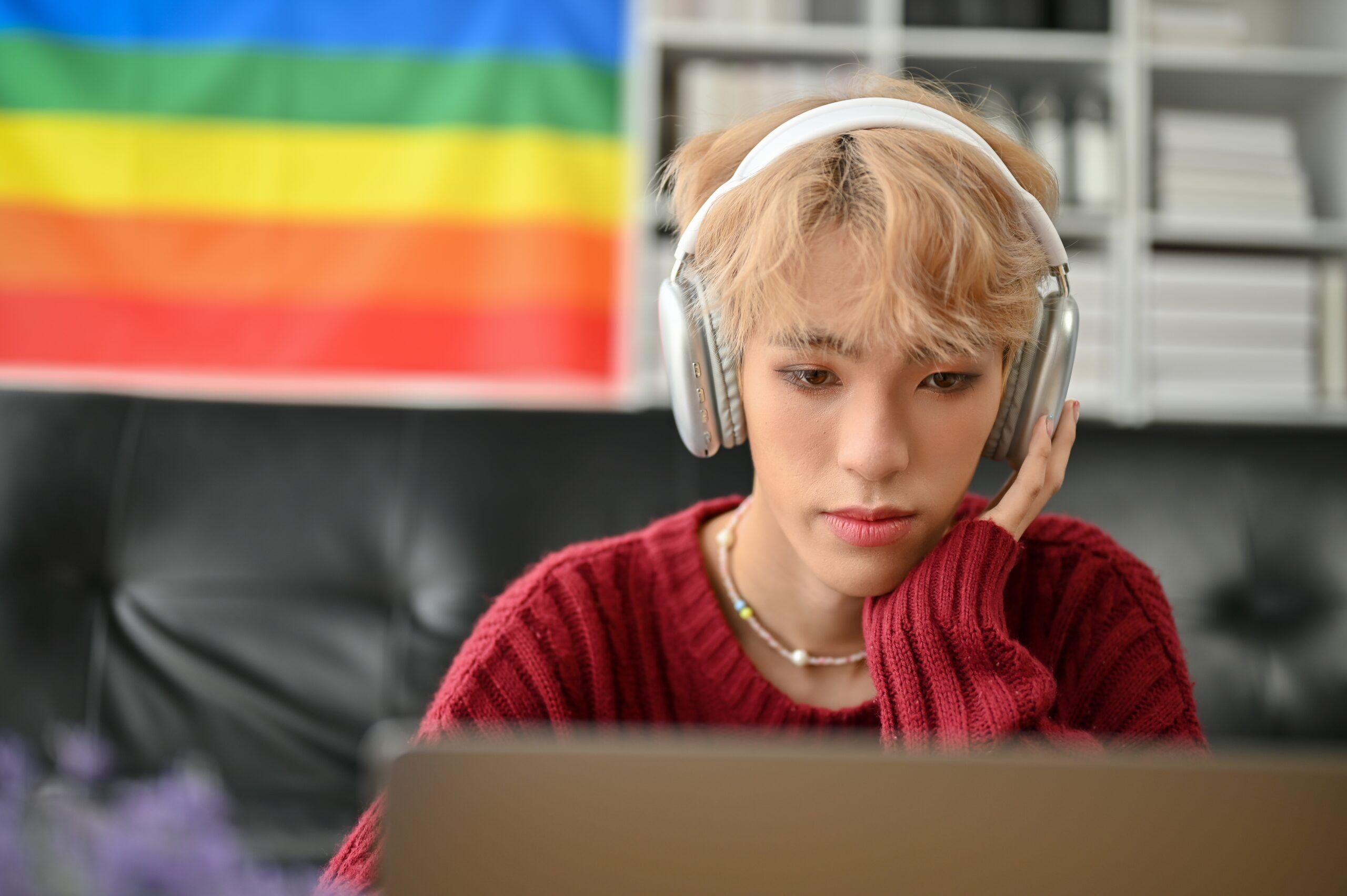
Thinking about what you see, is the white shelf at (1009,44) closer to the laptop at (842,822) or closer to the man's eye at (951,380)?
the man's eye at (951,380)

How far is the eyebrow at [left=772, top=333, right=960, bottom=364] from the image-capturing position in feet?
2.44

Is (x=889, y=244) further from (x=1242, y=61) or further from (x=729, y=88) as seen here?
(x=1242, y=61)

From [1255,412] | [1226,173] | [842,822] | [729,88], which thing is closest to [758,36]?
[729,88]

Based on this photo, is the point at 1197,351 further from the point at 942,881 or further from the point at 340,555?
the point at 942,881

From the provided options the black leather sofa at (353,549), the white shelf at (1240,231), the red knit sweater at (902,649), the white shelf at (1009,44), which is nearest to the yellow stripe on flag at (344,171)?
the white shelf at (1009,44)

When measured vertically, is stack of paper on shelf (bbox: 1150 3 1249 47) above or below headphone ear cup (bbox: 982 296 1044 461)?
above

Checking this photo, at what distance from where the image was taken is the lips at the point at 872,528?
0.81 meters

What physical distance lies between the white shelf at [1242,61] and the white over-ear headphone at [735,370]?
5.24 feet

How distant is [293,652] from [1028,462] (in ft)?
3.05

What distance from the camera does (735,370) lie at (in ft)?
2.83

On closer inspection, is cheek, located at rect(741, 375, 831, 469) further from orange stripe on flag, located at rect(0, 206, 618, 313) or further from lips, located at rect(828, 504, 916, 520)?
orange stripe on flag, located at rect(0, 206, 618, 313)

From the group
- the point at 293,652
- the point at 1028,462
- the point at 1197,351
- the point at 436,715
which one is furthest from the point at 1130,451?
the point at 293,652

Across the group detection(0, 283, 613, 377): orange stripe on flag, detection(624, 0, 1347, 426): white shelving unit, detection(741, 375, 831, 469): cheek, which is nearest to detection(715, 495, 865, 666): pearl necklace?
detection(741, 375, 831, 469): cheek

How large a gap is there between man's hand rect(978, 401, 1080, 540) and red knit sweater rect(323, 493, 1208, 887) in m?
0.02
